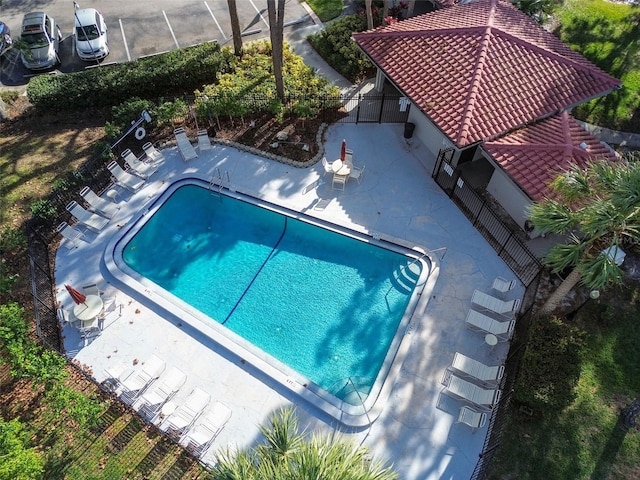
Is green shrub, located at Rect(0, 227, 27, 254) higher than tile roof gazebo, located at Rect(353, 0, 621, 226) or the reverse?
the reverse

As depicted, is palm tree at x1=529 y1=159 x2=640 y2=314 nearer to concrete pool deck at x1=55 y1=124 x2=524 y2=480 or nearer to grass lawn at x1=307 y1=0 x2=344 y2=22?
concrete pool deck at x1=55 y1=124 x2=524 y2=480

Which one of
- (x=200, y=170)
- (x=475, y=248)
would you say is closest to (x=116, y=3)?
(x=200, y=170)

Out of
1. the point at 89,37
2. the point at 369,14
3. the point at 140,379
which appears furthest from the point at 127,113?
the point at 369,14

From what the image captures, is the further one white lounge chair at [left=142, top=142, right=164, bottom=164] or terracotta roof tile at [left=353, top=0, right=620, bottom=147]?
white lounge chair at [left=142, top=142, right=164, bottom=164]

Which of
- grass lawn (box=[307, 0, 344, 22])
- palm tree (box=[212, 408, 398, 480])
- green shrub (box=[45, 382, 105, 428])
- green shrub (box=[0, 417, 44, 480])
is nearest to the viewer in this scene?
palm tree (box=[212, 408, 398, 480])

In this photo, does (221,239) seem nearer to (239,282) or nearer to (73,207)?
(239,282)

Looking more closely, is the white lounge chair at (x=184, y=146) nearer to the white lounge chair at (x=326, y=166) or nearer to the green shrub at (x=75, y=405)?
the white lounge chair at (x=326, y=166)

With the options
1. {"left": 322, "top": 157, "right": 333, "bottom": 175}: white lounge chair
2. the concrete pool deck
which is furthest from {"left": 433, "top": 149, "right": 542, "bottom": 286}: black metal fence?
{"left": 322, "top": 157, "right": 333, "bottom": 175}: white lounge chair

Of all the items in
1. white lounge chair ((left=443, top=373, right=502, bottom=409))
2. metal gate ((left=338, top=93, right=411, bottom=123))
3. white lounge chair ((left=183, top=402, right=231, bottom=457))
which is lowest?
white lounge chair ((left=183, top=402, right=231, bottom=457))
